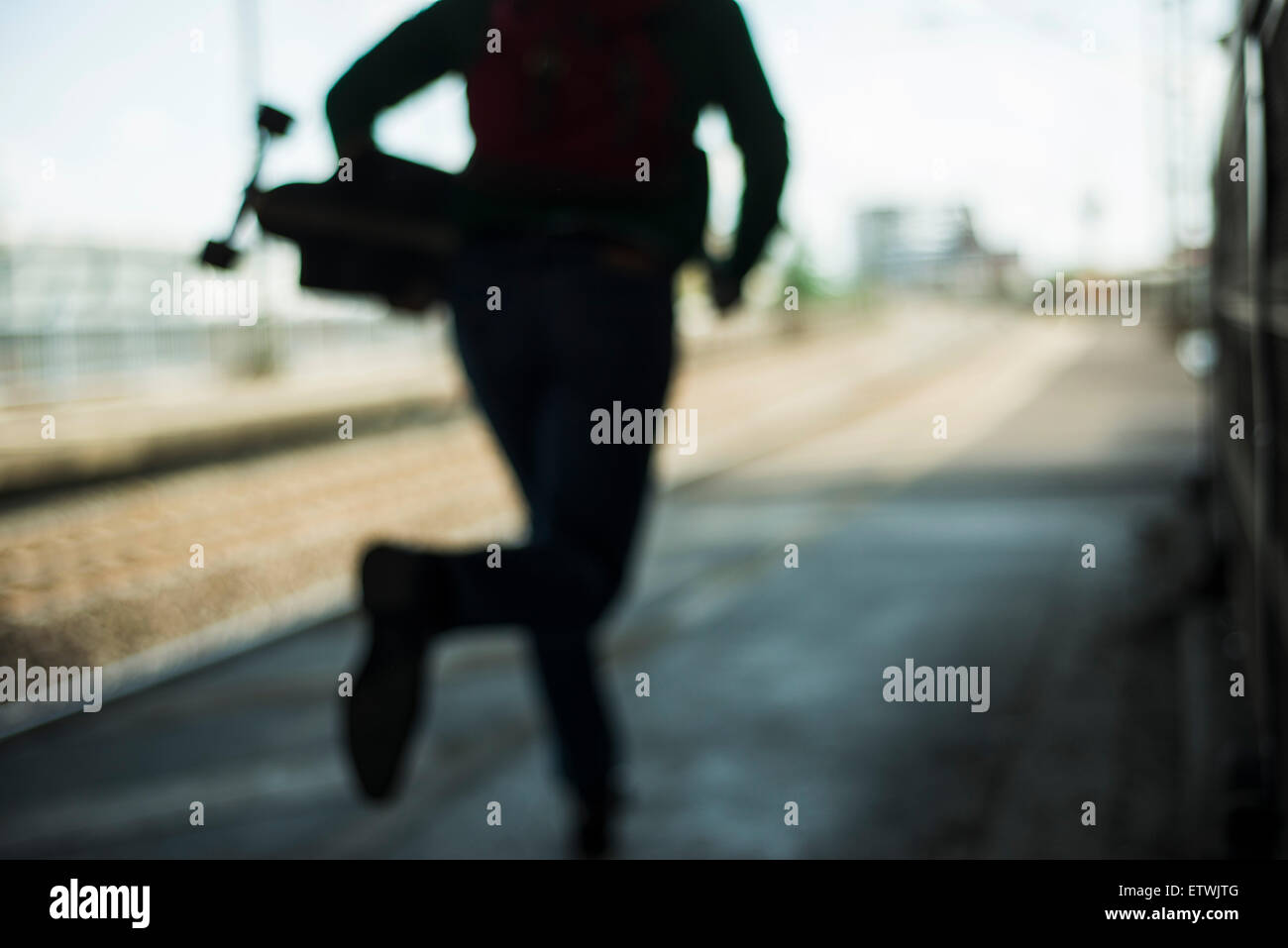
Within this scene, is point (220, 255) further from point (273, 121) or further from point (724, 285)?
point (724, 285)

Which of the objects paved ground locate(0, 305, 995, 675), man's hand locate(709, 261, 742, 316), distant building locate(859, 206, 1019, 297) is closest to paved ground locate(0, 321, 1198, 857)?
paved ground locate(0, 305, 995, 675)

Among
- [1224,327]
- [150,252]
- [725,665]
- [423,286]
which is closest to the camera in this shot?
[423,286]

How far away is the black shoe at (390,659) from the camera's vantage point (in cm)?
185

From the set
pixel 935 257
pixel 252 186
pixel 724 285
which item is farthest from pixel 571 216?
pixel 935 257

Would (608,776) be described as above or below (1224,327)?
below

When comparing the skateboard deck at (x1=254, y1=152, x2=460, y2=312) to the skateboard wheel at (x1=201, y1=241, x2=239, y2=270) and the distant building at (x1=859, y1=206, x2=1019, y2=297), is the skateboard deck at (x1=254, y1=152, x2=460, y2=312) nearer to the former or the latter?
the skateboard wheel at (x1=201, y1=241, x2=239, y2=270)

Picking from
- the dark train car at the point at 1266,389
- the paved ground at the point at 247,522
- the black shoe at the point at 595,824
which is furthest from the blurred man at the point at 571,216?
the paved ground at the point at 247,522

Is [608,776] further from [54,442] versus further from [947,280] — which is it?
[947,280]

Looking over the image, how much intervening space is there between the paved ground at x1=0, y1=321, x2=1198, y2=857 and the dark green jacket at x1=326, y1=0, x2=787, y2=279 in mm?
1285

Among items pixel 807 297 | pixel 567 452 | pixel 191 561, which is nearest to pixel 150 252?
pixel 191 561

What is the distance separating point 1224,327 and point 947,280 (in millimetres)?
78282

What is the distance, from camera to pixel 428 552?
1.88 m

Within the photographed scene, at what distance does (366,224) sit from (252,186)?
19 centimetres

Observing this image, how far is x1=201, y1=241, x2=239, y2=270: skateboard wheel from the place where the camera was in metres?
2.12
